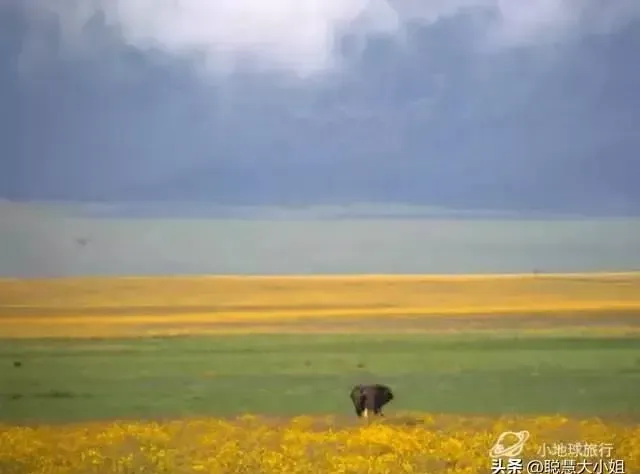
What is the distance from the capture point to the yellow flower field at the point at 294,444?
168 cm

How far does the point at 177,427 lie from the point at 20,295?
419 mm

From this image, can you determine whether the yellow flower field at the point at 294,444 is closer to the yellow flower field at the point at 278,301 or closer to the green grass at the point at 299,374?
the green grass at the point at 299,374

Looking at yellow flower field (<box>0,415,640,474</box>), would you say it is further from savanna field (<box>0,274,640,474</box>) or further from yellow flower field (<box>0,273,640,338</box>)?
yellow flower field (<box>0,273,640,338</box>)

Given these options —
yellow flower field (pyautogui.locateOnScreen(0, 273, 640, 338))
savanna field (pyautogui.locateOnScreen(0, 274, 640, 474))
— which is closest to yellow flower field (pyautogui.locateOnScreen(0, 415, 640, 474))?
savanna field (pyautogui.locateOnScreen(0, 274, 640, 474))

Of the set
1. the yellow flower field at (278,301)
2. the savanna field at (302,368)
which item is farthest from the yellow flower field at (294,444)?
the yellow flower field at (278,301)

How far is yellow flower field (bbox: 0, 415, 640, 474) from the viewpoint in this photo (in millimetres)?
1682

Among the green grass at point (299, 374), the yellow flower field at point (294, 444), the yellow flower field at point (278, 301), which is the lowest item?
the yellow flower field at point (294, 444)

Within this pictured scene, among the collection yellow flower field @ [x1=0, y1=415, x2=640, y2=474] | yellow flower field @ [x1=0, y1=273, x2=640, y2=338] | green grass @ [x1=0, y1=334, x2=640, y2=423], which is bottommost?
yellow flower field @ [x1=0, y1=415, x2=640, y2=474]

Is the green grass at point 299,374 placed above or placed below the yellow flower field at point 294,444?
above

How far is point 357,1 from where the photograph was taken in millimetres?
1640

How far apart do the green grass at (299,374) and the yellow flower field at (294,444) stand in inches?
1.1

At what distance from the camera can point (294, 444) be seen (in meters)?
1.69

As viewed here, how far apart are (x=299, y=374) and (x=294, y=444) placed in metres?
0.15

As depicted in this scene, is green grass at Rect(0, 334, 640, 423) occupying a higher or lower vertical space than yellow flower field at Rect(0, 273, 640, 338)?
lower
